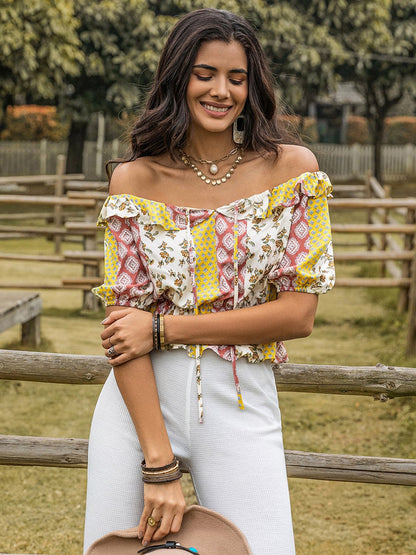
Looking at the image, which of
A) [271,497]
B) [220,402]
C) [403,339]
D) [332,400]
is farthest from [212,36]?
[403,339]

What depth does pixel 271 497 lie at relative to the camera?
169 centimetres

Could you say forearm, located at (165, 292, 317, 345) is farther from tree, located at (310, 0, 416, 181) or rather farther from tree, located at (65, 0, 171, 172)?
tree, located at (310, 0, 416, 181)

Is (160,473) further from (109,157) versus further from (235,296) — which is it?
(109,157)

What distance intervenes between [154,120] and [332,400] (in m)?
4.23

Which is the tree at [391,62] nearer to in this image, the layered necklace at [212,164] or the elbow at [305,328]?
the layered necklace at [212,164]

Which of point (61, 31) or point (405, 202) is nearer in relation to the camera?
point (405, 202)

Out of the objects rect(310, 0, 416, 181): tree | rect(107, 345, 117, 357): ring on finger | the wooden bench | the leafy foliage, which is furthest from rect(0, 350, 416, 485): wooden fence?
rect(310, 0, 416, 181): tree

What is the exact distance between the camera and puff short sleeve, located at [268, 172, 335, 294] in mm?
1791

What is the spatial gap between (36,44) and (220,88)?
46.0 ft

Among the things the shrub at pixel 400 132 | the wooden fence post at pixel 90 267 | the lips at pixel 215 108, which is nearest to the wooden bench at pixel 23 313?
the wooden fence post at pixel 90 267

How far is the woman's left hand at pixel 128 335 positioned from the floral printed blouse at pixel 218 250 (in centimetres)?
4

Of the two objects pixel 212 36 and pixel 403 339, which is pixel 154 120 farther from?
pixel 403 339

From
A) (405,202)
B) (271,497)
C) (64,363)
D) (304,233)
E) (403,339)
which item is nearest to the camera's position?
(271,497)

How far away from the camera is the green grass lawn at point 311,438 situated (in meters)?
3.78
